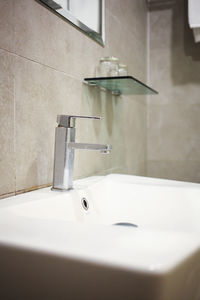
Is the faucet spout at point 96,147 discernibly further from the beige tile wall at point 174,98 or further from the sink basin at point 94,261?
the beige tile wall at point 174,98

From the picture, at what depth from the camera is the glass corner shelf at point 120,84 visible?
990mm

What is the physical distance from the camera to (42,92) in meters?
0.78

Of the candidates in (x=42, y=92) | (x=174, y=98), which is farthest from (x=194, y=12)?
(x=42, y=92)

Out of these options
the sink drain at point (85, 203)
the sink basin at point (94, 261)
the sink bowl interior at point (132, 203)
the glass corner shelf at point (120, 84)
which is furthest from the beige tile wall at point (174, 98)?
the sink basin at point (94, 261)

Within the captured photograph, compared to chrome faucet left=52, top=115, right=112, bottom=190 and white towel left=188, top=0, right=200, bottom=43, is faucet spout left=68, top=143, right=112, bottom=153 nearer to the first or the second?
chrome faucet left=52, top=115, right=112, bottom=190

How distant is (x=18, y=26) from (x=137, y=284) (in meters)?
0.60

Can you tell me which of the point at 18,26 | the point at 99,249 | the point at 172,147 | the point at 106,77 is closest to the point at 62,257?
the point at 99,249

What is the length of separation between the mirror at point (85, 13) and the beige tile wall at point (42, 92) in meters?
0.02

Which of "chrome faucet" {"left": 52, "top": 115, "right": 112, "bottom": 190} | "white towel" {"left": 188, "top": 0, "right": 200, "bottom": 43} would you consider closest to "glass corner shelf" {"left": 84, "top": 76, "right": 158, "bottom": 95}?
"chrome faucet" {"left": 52, "top": 115, "right": 112, "bottom": 190}

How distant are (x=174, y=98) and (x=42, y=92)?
44.4 inches

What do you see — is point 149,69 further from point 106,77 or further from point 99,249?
point 99,249

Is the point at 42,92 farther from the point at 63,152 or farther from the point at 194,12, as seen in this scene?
the point at 194,12

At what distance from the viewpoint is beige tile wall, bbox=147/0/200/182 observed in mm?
1696

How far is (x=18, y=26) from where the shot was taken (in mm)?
682
